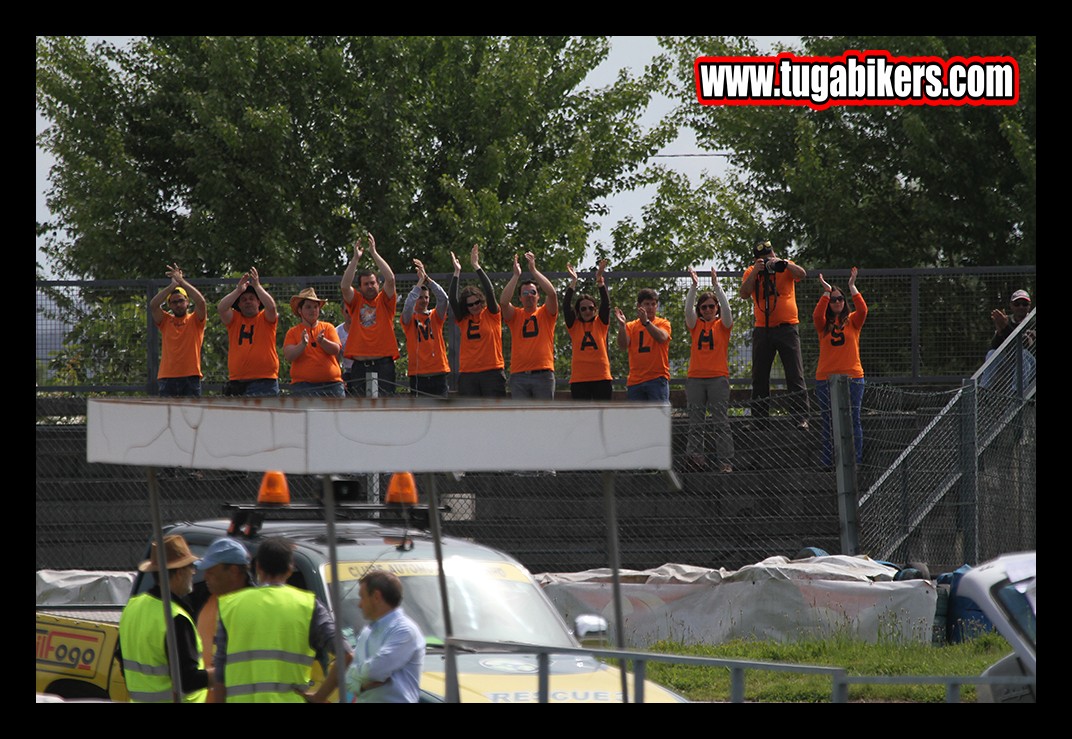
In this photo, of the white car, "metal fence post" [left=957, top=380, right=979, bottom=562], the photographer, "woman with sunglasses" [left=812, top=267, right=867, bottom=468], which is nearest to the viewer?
the white car

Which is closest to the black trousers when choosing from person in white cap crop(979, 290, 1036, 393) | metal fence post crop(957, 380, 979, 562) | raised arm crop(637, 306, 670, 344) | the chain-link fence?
the chain-link fence

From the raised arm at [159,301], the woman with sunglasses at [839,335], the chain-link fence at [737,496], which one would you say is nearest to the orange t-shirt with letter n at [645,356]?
the chain-link fence at [737,496]

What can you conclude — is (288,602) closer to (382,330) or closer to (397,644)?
(397,644)

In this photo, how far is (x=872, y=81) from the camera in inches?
1083

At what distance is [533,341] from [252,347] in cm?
313

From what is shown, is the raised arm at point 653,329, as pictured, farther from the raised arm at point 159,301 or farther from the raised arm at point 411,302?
the raised arm at point 159,301

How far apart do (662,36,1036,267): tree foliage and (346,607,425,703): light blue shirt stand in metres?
21.2

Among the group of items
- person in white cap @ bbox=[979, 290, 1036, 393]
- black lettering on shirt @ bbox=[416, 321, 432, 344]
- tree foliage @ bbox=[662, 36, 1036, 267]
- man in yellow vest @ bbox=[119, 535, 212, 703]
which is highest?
tree foliage @ bbox=[662, 36, 1036, 267]

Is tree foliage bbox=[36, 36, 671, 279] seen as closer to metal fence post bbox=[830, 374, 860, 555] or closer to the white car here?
metal fence post bbox=[830, 374, 860, 555]

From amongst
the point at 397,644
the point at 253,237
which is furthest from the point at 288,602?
the point at 253,237

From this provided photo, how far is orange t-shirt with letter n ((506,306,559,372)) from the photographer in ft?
50.6

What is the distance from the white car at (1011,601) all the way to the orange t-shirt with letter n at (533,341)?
375 inches

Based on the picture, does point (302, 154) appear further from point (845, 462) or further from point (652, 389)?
point (845, 462)

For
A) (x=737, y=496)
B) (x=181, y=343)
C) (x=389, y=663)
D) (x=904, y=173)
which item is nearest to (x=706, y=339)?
(x=737, y=496)
